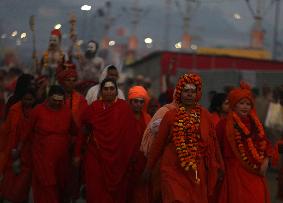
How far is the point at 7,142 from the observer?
31.3 ft

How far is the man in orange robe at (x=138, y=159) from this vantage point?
320 inches

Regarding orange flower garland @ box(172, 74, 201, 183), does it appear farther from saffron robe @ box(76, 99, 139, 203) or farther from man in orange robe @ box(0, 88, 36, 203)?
man in orange robe @ box(0, 88, 36, 203)

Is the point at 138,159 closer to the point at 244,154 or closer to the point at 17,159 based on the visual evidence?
Answer: the point at 244,154

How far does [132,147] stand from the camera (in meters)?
8.30

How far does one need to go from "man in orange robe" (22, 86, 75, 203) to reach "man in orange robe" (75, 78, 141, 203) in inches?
18.9

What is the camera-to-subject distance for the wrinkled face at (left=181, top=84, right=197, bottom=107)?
7.23 metres

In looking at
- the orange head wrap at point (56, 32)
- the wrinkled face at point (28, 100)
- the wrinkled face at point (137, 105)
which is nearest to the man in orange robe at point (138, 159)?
the wrinkled face at point (137, 105)

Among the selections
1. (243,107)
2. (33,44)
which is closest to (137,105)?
(243,107)

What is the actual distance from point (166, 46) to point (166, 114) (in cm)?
6315

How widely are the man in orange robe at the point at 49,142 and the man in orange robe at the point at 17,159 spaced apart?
38 cm

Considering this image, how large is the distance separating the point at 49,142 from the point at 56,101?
0.47m

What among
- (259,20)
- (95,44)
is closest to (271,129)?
(95,44)

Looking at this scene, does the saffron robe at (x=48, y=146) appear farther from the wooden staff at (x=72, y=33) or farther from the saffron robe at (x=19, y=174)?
the wooden staff at (x=72, y=33)

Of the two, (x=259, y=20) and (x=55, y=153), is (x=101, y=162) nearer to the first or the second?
(x=55, y=153)
